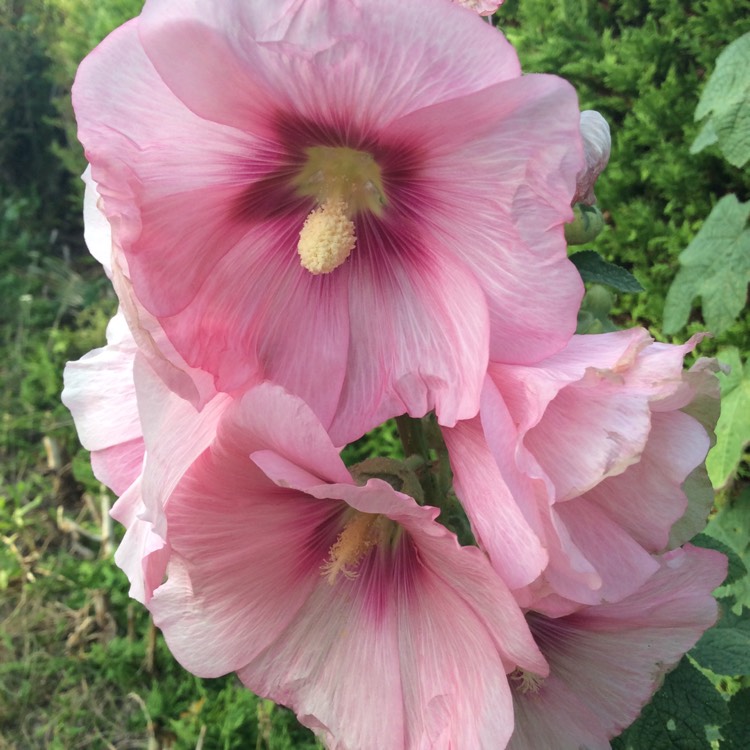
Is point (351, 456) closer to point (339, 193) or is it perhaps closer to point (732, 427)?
point (732, 427)

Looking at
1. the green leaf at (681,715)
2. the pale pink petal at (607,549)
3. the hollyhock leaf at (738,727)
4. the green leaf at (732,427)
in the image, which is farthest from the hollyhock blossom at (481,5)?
the green leaf at (732,427)

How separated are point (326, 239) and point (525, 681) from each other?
44cm

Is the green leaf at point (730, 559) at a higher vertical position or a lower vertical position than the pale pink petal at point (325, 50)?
lower

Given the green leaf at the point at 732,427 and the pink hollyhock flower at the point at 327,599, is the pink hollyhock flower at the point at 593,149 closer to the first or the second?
the pink hollyhock flower at the point at 327,599

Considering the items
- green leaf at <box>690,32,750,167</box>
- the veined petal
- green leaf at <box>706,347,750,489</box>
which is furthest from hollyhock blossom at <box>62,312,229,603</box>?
green leaf at <box>706,347,750,489</box>

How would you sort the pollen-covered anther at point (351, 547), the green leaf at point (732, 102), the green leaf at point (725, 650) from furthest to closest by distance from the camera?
the green leaf at point (732, 102), the green leaf at point (725, 650), the pollen-covered anther at point (351, 547)

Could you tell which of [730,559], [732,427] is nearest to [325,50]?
[730,559]

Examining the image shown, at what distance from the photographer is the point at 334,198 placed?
704 millimetres

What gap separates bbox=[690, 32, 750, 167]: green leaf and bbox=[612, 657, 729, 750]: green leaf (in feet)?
3.96

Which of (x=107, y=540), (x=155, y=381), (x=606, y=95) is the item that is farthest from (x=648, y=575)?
(x=107, y=540)

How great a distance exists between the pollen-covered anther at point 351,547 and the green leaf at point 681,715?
1.36ft

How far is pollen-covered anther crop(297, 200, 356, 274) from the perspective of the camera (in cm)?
67

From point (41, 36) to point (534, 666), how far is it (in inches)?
221

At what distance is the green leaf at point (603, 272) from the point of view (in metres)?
0.85
